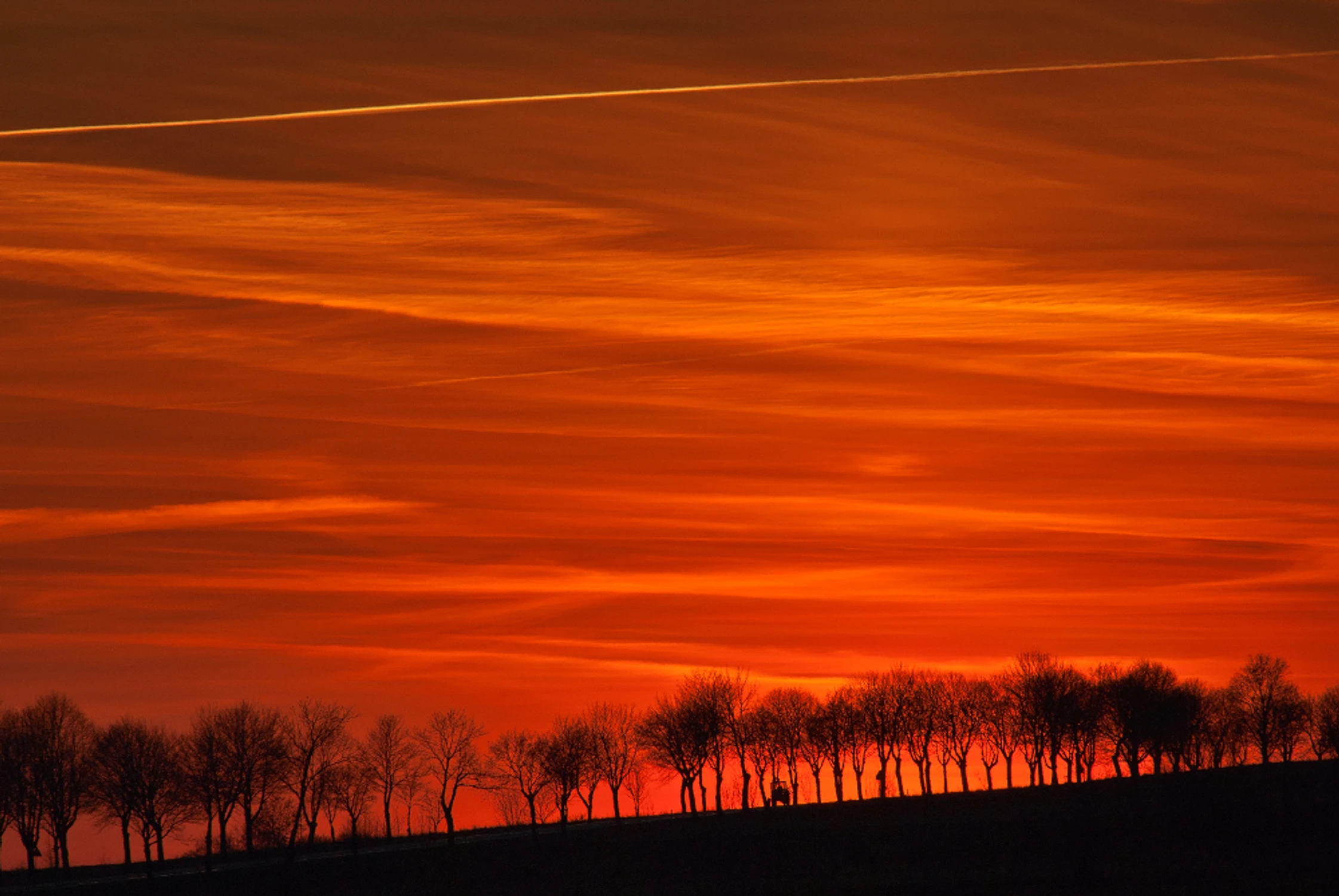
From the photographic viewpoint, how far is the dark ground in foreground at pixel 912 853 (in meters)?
106

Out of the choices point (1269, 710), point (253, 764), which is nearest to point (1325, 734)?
point (1269, 710)

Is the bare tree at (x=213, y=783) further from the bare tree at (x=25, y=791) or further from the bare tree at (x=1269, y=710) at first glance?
the bare tree at (x=1269, y=710)

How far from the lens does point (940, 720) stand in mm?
183375

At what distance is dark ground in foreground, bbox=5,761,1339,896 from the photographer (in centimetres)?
→ 10638

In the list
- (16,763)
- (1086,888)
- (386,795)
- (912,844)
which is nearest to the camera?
(1086,888)

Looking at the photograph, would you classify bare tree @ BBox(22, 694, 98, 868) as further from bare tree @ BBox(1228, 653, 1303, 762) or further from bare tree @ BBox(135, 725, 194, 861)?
bare tree @ BBox(1228, 653, 1303, 762)

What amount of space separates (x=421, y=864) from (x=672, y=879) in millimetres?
23793

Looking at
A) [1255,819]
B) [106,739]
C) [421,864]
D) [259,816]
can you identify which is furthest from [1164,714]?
[106,739]

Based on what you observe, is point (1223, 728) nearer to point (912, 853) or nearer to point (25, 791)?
point (912, 853)

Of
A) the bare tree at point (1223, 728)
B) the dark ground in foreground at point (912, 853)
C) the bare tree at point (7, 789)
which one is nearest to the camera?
the dark ground in foreground at point (912, 853)

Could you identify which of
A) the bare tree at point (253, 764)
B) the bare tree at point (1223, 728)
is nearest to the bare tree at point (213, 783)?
the bare tree at point (253, 764)

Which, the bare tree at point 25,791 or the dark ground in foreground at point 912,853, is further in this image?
the bare tree at point 25,791

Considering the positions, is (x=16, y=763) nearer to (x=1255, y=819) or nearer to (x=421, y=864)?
(x=421, y=864)

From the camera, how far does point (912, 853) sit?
120m
